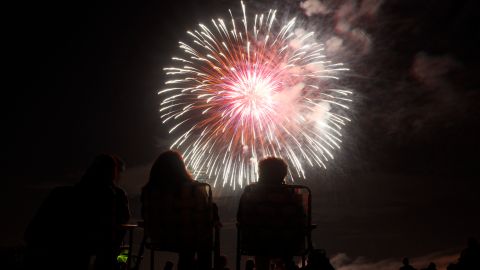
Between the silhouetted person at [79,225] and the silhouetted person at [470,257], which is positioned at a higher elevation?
the silhouetted person at [79,225]

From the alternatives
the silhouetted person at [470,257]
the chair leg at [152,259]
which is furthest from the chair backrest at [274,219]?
the silhouetted person at [470,257]

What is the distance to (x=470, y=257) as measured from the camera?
6.89 m

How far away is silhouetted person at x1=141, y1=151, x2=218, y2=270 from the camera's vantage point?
452 cm

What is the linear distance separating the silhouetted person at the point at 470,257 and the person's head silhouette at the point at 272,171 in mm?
3980

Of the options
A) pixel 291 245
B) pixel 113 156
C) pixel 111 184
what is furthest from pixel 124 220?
pixel 291 245

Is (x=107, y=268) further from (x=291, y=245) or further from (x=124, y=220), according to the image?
(x=291, y=245)

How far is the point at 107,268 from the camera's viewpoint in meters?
4.35

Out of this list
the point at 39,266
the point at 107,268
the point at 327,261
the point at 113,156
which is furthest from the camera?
the point at 327,261

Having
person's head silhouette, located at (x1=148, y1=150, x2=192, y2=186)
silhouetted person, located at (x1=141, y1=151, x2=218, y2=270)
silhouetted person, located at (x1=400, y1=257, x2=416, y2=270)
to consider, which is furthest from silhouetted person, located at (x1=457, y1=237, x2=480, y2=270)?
person's head silhouette, located at (x1=148, y1=150, x2=192, y2=186)

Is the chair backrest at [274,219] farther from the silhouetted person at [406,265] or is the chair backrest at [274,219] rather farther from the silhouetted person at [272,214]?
the silhouetted person at [406,265]

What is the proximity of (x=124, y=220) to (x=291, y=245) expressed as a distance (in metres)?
1.82

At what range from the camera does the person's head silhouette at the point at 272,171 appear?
492cm

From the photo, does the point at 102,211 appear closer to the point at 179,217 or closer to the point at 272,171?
the point at 179,217

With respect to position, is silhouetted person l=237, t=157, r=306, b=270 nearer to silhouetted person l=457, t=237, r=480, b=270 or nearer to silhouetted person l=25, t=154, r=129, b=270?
silhouetted person l=25, t=154, r=129, b=270
